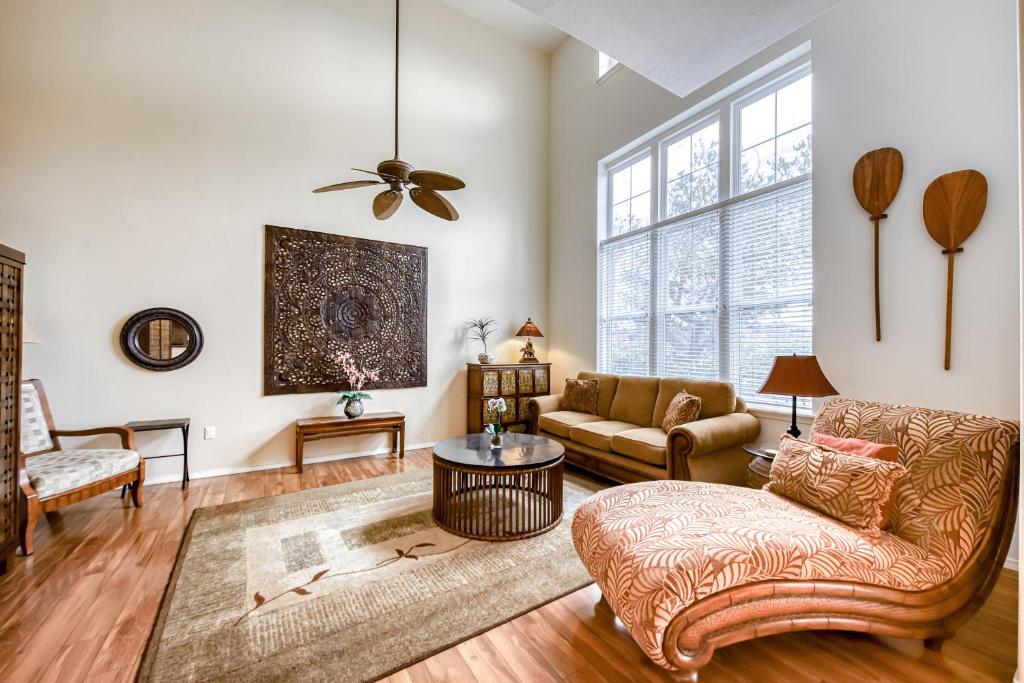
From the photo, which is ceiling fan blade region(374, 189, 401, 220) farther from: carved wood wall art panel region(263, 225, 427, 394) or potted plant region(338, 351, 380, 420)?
potted plant region(338, 351, 380, 420)

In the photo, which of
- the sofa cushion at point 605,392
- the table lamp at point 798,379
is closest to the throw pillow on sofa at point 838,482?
the table lamp at point 798,379

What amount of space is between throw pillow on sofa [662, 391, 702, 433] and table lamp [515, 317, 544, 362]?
212 cm

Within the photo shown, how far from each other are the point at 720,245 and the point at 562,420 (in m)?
2.17

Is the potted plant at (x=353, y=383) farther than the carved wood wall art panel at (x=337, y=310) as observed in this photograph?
Yes

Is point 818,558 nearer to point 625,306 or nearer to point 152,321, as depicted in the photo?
point 625,306

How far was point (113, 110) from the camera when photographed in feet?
11.5

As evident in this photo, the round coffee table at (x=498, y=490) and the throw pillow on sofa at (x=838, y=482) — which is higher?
the throw pillow on sofa at (x=838, y=482)

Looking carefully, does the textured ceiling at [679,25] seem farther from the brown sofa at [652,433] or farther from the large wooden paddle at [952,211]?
the brown sofa at [652,433]

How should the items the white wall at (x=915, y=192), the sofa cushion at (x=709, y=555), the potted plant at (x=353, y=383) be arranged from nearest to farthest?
the sofa cushion at (x=709, y=555) → the white wall at (x=915, y=192) → the potted plant at (x=353, y=383)

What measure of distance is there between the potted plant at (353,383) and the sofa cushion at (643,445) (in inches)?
99.0

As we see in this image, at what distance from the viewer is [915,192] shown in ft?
8.42

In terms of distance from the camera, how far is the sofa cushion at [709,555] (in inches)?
53.1

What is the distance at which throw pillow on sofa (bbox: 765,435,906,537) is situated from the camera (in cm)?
166

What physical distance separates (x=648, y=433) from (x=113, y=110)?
5215 millimetres
